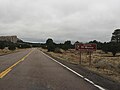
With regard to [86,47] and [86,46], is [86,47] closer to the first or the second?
[86,47]

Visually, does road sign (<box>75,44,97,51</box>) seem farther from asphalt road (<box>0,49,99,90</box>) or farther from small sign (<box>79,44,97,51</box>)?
asphalt road (<box>0,49,99,90</box>)

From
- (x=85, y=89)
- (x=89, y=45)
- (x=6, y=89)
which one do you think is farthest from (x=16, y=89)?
(x=89, y=45)

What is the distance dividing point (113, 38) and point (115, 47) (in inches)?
2267

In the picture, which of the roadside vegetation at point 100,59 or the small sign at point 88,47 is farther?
the small sign at point 88,47

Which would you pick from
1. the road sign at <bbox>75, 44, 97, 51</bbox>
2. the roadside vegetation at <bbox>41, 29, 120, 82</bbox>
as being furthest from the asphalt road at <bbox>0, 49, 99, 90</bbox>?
the road sign at <bbox>75, 44, 97, 51</bbox>

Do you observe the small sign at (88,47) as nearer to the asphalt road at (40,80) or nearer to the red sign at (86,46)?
the red sign at (86,46)

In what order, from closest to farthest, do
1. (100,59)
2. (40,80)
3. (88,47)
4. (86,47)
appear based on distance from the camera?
(40,80), (88,47), (86,47), (100,59)

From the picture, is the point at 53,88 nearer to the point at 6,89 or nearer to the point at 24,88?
the point at 24,88

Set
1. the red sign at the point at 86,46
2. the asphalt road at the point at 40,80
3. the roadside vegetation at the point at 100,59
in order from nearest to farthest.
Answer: the asphalt road at the point at 40,80, the roadside vegetation at the point at 100,59, the red sign at the point at 86,46

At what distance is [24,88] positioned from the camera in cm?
1032

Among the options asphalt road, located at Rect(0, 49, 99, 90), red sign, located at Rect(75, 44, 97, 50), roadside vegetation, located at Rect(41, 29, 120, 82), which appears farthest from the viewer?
red sign, located at Rect(75, 44, 97, 50)

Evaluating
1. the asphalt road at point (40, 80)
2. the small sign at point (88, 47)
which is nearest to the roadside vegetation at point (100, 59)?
the small sign at point (88, 47)

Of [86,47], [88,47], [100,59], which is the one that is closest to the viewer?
[88,47]

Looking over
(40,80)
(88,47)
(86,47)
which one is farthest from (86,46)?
(40,80)
